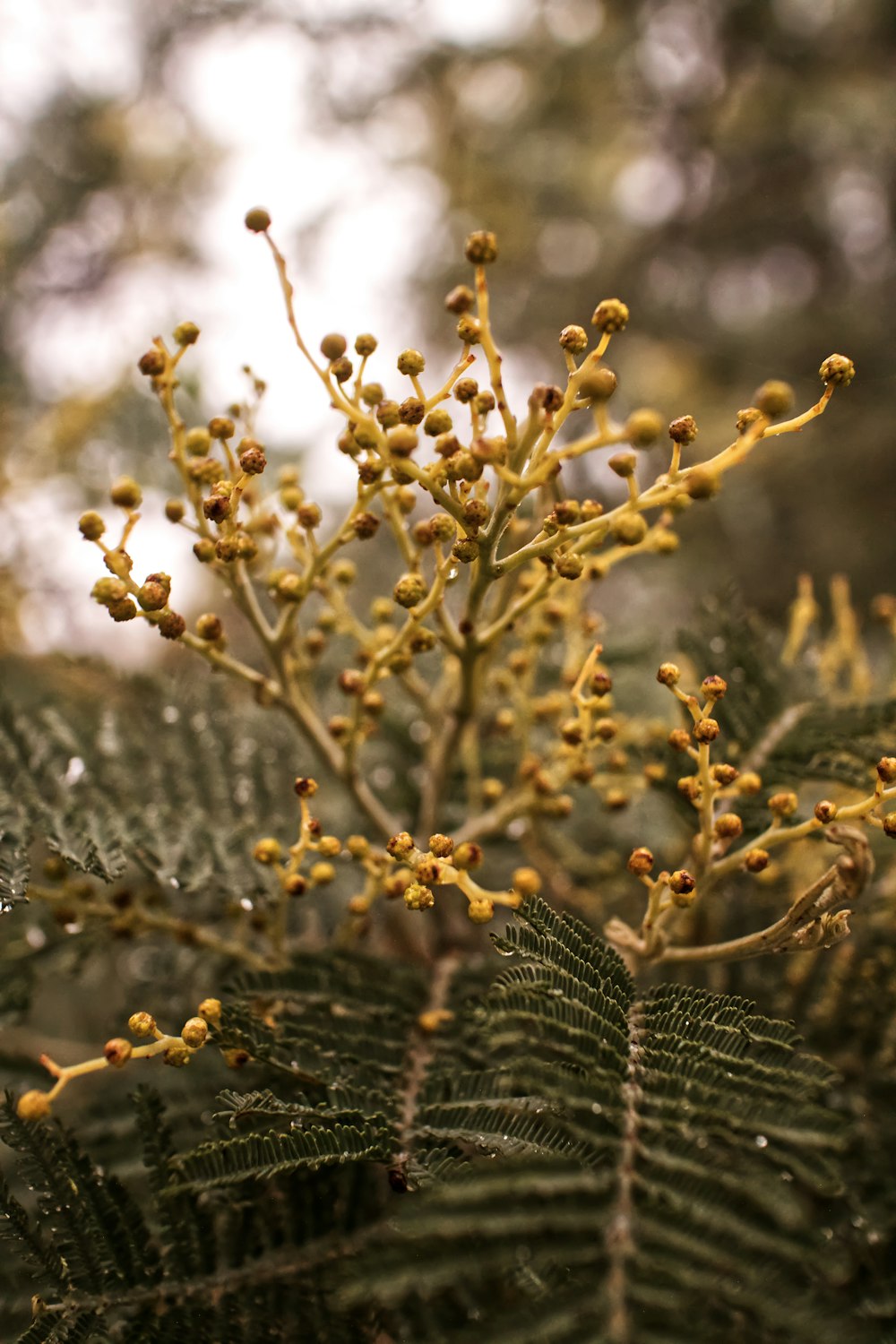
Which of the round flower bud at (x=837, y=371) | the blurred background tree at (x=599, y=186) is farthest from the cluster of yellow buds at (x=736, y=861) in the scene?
the blurred background tree at (x=599, y=186)

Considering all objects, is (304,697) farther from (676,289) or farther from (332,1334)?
(676,289)

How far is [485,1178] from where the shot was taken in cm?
45

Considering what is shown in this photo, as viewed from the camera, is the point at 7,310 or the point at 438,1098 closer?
the point at 438,1098

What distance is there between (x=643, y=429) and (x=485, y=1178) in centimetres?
40

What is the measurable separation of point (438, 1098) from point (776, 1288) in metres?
0.27

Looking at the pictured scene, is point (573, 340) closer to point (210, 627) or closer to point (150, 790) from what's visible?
point (210, 627)

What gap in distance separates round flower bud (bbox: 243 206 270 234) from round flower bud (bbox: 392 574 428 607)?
0.94ft

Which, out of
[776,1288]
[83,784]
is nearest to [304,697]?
[83,784]

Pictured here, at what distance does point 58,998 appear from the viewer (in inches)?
71.2

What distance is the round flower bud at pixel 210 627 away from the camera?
730 mm

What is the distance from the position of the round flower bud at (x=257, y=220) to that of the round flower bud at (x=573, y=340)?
25cm

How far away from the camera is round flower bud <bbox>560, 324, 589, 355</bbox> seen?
2.15 ft

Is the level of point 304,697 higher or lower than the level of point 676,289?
lower

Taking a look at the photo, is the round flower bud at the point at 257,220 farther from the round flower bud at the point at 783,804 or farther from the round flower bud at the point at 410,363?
the round flower bud at the point at 783,804
